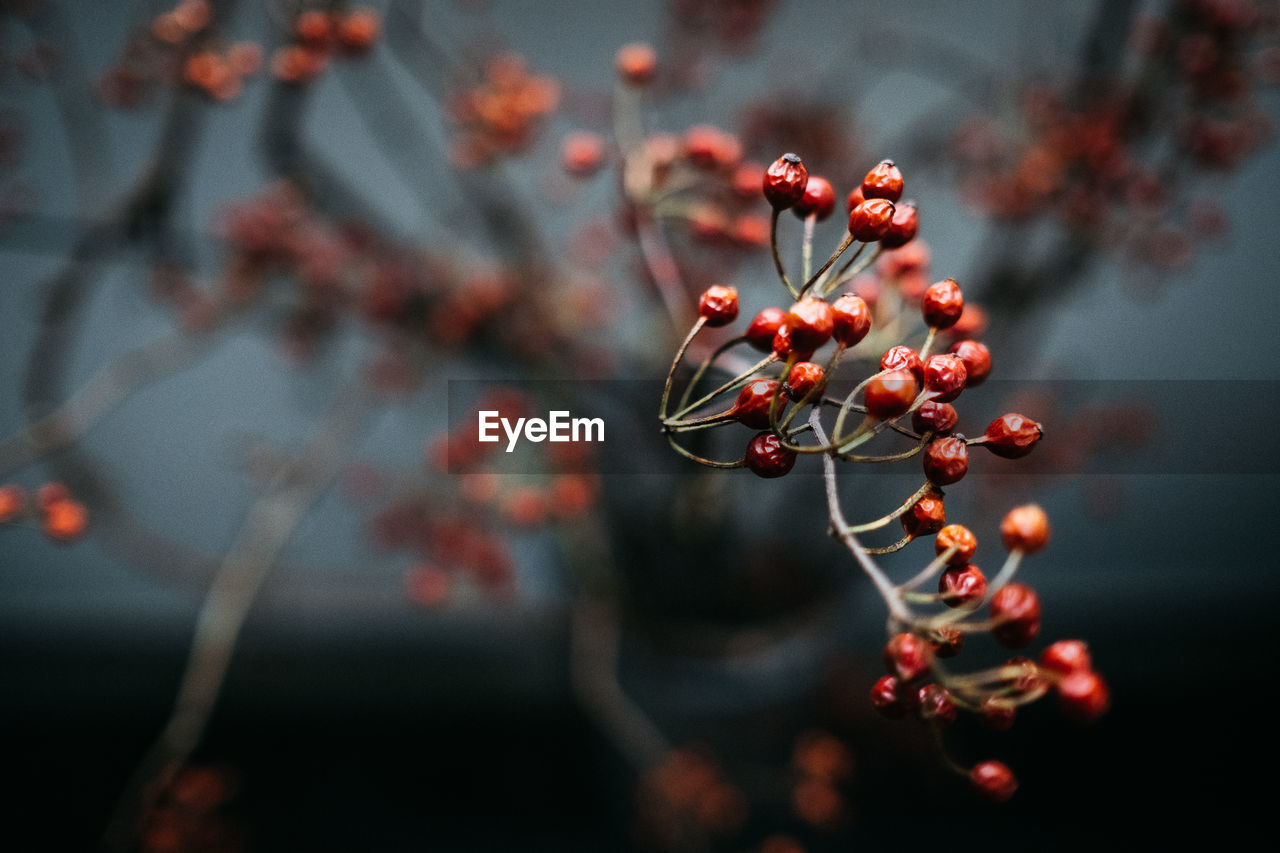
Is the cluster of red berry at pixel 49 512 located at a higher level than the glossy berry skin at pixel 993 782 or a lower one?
lower

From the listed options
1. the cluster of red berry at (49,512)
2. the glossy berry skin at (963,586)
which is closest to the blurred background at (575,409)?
the cluster of red berry at (49,512)

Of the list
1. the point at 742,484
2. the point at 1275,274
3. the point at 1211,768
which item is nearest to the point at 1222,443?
Result: the point at 1275,274

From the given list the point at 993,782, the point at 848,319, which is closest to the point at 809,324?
the point at 848,319

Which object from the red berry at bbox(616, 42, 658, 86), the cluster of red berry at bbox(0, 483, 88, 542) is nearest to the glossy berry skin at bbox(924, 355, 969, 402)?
the red berry at bbox(616, 42, 658, 86)

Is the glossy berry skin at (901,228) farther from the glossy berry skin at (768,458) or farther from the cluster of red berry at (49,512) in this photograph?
the cluster of red berry at (49,512)

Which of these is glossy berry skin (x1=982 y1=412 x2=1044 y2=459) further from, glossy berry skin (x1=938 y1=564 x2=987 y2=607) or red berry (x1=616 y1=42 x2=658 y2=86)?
red berry (x1=616 y1=42 x2=658 y2=86)
